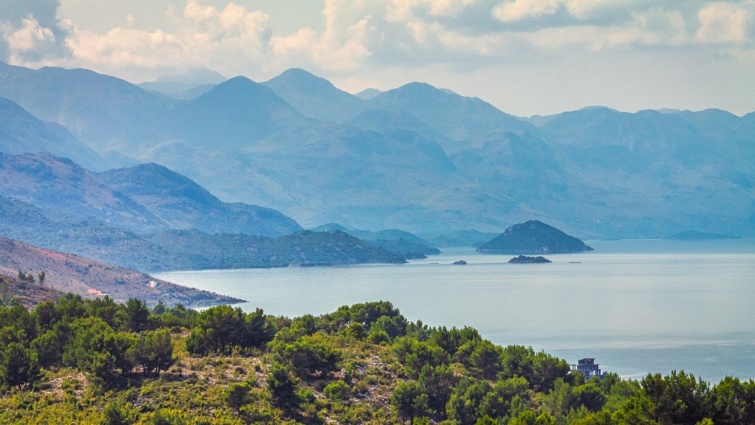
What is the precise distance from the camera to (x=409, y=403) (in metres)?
62.5

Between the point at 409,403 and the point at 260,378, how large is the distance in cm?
934

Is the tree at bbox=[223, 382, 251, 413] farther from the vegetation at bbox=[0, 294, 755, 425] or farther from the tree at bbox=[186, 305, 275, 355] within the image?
the tree at bbox=[186, 305, 275, 355]

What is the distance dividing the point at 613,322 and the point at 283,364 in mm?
129774

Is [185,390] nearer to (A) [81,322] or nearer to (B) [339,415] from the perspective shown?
(B) [339,415]

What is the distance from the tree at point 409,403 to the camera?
62.2 metres

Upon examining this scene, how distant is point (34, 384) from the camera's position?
62.1 metres

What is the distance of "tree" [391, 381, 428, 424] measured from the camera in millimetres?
62250

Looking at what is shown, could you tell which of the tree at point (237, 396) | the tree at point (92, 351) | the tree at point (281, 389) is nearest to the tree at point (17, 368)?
the tree at point (92, 351)

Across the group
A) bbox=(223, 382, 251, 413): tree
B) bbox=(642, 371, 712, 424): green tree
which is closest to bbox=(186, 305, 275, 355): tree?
bbox=(223, 382, 251, 413): tree

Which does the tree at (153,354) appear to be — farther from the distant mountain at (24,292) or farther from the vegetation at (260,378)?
the distant mountain at (24,292)

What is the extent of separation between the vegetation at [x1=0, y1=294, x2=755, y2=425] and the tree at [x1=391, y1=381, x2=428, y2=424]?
0.23 feet

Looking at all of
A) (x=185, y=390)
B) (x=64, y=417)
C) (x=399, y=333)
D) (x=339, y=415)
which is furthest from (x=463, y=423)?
(x=399, y=333)

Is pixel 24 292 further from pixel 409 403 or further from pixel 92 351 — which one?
pixel 409 403

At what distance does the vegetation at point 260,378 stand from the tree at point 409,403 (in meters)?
0.07
